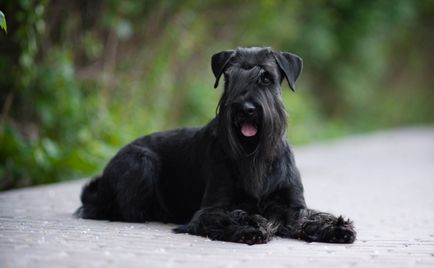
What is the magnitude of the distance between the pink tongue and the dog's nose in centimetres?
11

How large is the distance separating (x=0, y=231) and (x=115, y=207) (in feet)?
3.51

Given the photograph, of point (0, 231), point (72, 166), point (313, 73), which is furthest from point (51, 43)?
point (313, 73)

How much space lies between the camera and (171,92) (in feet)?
36.2

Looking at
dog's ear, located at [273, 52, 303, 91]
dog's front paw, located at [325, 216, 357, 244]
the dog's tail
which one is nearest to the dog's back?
the dog's tail

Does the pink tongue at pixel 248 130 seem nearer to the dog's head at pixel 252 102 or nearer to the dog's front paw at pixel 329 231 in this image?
the dog's head at pixel 252 102

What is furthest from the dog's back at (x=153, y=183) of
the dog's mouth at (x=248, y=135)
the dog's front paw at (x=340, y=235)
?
the dog's front paw at (x=340, y=235)

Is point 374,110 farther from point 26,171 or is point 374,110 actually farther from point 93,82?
point 26,171

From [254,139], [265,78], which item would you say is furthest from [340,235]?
[265,78]

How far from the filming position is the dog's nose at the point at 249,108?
358 centimetres

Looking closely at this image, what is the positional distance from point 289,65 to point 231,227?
1186mm

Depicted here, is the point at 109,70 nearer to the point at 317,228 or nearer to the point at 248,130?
the point at 248,130

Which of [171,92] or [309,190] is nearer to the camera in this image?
[309,190]

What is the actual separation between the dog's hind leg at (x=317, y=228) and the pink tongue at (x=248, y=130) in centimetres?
63

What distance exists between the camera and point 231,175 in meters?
3.99
